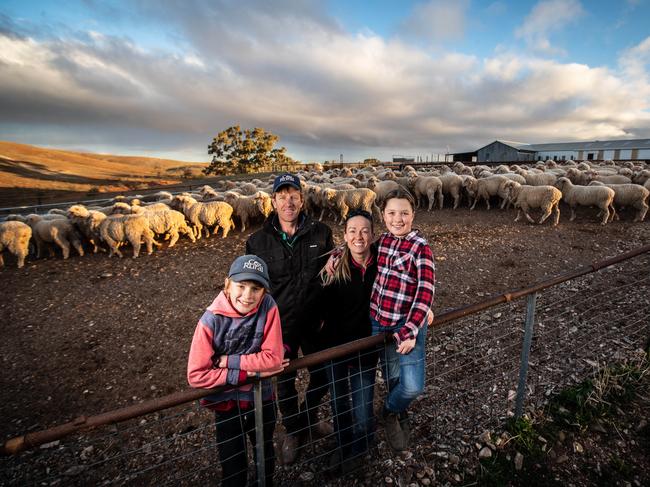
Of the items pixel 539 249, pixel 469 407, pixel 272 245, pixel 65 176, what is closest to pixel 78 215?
pixel 272 245

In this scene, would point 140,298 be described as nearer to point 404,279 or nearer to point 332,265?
point 332,265

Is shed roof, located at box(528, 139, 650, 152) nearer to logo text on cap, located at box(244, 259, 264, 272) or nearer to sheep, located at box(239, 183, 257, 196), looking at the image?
sheep, located at box(239, 183, 257, 196)

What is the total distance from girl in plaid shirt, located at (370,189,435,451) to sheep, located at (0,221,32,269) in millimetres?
13333

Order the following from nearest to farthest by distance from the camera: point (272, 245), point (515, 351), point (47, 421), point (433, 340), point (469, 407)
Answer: point (272, 245)
point (469, 407)
point (47, 421)
point (515, 351)
point (433, 340)

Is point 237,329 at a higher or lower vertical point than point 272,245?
lower

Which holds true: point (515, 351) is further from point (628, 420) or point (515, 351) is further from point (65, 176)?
point (65, 176)

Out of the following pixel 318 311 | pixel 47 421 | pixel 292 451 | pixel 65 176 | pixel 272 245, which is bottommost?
pixel 47 421

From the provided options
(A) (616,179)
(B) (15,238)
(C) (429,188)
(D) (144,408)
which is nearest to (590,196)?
(A) (616,179)

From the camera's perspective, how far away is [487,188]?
15.2m

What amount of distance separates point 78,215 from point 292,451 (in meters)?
12.1

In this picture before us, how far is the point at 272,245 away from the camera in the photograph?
10.8 ft

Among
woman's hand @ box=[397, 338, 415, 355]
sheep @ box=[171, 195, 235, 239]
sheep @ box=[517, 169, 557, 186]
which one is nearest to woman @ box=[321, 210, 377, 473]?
woman's hand @ box=[397, 338, 415, 355]

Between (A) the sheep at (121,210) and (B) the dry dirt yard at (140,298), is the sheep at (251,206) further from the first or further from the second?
(A) the sheep at (121,210)

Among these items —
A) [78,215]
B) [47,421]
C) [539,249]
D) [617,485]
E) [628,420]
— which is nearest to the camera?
[617,485]
